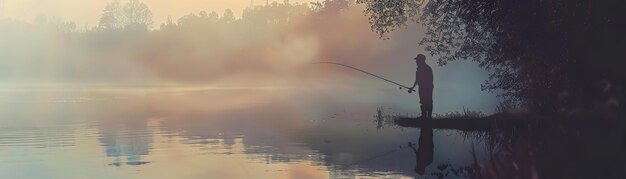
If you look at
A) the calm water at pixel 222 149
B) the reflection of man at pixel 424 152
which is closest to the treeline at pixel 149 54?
the calm water at pixel 222 149

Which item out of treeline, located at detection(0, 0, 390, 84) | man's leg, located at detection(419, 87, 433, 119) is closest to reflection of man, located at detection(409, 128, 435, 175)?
man's leg, located at detection(419, 87, 433, 119)

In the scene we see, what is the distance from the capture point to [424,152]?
2150cm

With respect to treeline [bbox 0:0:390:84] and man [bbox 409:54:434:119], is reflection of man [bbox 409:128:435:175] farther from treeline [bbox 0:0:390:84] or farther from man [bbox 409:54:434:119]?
treeline [bbox 0:0:390:84]

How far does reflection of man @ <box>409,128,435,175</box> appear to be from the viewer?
18459 millimetres

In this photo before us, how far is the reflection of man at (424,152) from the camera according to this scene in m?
18.5

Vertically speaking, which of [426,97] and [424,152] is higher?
[426,97]

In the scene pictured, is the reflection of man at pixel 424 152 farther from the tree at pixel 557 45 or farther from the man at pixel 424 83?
the tree at pixel 557 45

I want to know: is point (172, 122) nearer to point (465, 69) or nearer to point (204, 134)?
point (204, 134)

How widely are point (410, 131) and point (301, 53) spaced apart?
409ft

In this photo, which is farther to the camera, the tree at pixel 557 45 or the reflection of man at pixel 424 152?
the reflection of man at pixel 424 152

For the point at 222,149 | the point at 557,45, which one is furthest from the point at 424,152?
the point at 557,45

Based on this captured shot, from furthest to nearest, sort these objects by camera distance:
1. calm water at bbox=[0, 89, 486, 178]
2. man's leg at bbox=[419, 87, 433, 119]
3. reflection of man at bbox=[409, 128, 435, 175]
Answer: man's leg at bbox=[419, 87, 433, 119], reflection of man at bbox=[409, 128, 435, 175], calm water at bbox=[0, 89, 486, 178]

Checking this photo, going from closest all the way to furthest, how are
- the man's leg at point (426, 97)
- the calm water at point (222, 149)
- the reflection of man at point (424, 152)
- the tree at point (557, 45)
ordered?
1. the tree at point (557, 45)
2. the calm water at point (222, 149)
3. the reflection of man at point (424, 152)
4. the man's leg at point (426, 97)

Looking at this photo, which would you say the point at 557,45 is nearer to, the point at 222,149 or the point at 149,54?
the point at 222,149
